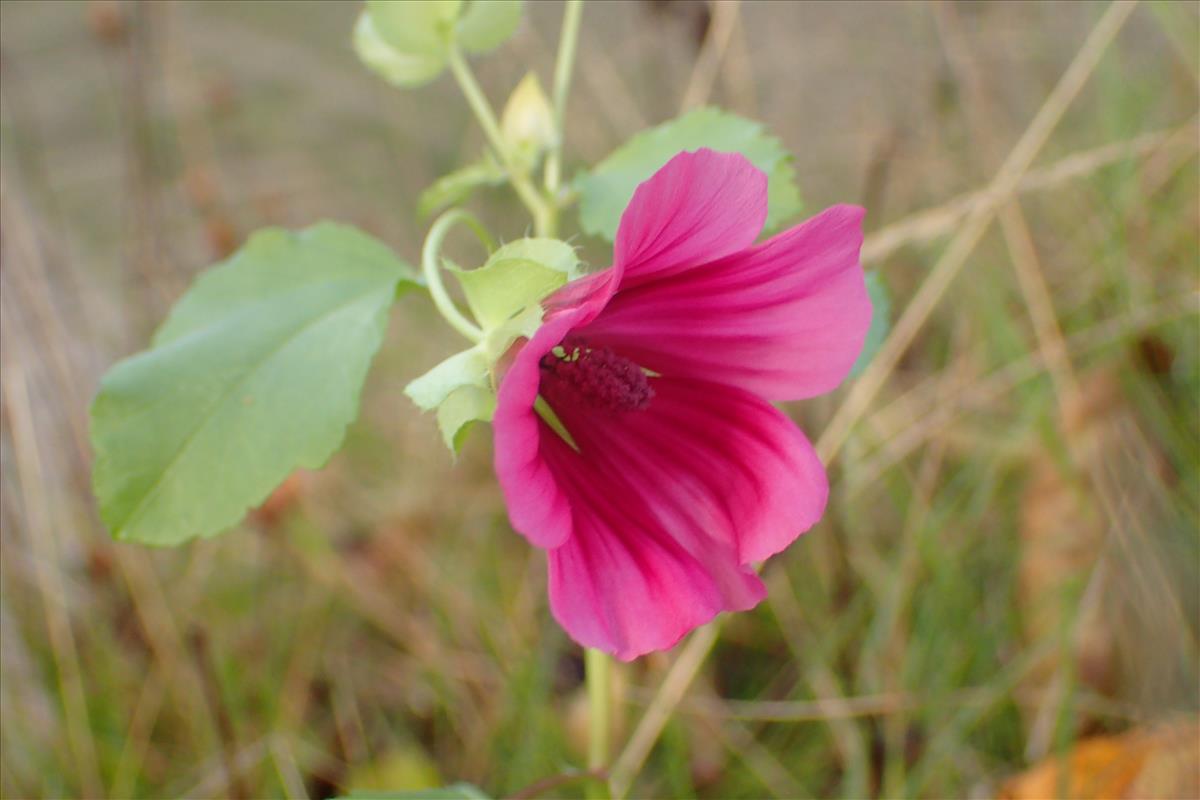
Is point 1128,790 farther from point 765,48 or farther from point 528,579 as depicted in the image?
point 765,48

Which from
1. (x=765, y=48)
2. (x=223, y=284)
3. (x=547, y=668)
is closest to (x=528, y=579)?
(x=547, y=668)

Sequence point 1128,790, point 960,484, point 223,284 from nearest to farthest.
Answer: point 223,284
point 1128,790
point 960,484

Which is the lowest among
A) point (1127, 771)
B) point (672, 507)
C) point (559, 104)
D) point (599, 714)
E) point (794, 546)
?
point (1127, 771)

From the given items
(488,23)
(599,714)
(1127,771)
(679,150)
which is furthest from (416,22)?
(1127,771)

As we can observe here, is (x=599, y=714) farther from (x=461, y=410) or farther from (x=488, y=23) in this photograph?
(x=488, y=23)

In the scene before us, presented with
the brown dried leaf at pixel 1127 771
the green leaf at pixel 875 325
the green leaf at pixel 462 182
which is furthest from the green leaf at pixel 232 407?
the brown dried leaf at pixel 1127 771

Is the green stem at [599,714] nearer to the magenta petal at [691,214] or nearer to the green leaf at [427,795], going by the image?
the green leaf at [427,795]

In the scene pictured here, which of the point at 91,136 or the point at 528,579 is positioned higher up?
the point at 91,136
